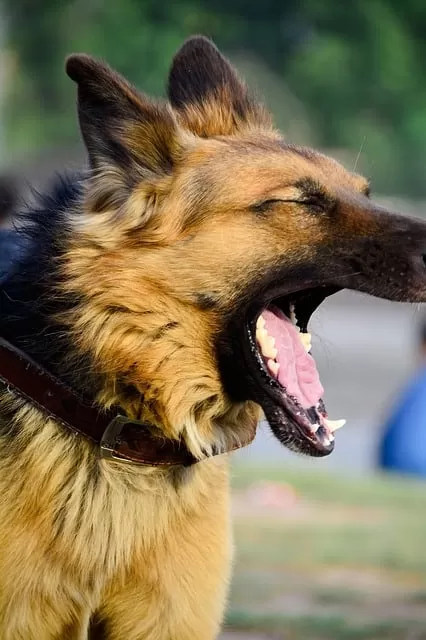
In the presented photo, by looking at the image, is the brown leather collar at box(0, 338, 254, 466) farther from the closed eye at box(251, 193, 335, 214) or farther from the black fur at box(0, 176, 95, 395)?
the closed eye at box(251, 193, 335, 214)

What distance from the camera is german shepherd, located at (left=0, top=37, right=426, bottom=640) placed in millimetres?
3881

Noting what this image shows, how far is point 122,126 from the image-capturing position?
4031 mm

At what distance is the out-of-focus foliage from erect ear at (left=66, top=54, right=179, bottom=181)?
30805 mm

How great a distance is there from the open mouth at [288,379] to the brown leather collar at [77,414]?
0.35m

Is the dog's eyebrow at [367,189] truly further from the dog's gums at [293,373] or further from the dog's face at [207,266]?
the dog's gums at [293,373]

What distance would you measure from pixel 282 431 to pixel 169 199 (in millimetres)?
832

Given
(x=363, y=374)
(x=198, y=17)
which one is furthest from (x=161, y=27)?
(x=363, y=374)

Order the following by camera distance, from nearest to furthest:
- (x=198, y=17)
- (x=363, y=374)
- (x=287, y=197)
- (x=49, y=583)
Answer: (x=49, y=583) → (x=287, y=197) → (x=363, y=374) → (x=198, y=17)

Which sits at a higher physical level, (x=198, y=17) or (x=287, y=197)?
(x=287, y=197)

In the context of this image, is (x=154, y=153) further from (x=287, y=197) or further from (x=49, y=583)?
(x=49, y=583)

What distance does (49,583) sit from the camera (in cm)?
379

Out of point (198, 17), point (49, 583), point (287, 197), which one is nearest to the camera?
point (49, 583)

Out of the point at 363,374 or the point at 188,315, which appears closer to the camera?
the point at 188,315

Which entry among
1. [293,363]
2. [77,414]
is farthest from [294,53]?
[77,414]
